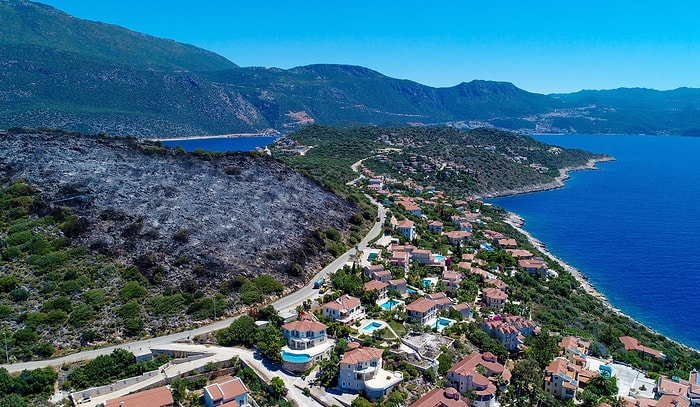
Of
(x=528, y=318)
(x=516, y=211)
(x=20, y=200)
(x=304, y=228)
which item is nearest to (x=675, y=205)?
(x=516, y=211)

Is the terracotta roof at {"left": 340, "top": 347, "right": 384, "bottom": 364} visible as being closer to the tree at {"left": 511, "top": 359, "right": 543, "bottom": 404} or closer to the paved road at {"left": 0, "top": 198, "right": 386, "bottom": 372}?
the tree at {"left": 511, "top": 359, "right": 543, "bottom": 404}

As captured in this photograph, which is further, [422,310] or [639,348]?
[639,348]

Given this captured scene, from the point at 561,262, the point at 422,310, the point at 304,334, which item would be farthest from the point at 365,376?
the point at 561,262

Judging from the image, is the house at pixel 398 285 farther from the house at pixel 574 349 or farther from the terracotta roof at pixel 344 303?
the house at pixel 574 349

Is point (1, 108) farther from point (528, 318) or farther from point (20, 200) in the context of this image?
point (528, 318)

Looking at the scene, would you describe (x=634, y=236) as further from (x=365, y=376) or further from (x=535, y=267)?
(x=365, y=376)

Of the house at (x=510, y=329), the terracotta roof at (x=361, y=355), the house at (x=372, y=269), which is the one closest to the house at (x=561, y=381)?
the house at (x=510, y=329)
